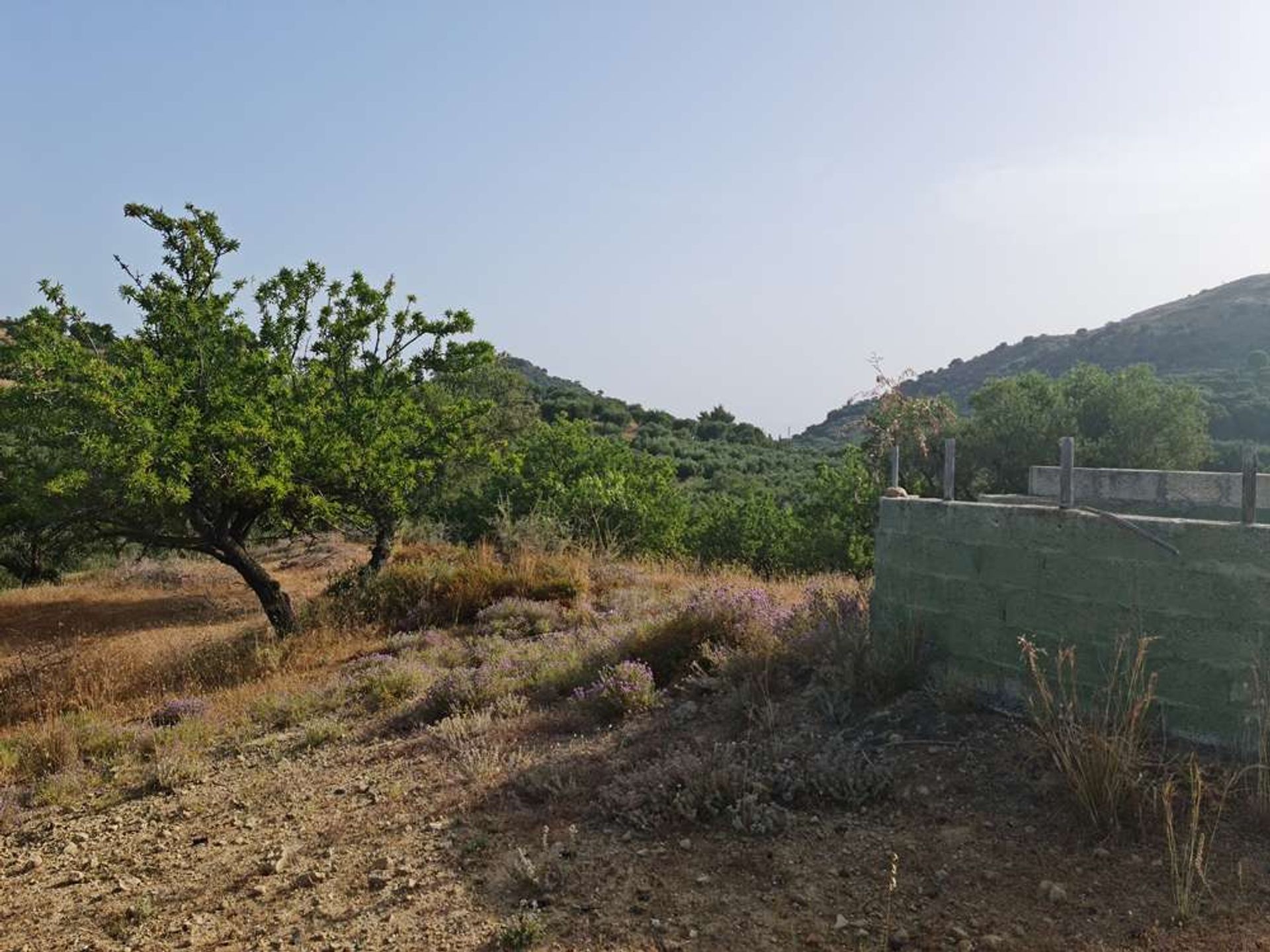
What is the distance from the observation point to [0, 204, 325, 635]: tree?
357 inches

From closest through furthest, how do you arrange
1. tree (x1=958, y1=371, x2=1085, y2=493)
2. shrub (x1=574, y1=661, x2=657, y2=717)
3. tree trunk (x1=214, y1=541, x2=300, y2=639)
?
shrub (x1=574, y1=661, x2=657, y2=717) < tree trunk (x1=214, y1=541, x2=300, y2=639) < tree (x1=958, y1=371, x2=1085, y2=493)

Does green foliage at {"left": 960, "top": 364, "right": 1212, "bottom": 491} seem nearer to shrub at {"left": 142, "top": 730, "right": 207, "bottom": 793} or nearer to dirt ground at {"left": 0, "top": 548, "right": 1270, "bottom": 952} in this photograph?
dirt ground at {"left": 0, "top": 548, "right": 1270, "bottom": 952}

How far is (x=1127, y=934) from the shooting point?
3225 mm

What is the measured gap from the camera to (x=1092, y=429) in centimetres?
2230

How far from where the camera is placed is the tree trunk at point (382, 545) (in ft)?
42.3

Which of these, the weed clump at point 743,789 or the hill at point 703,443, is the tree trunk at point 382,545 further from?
the hill at point 703,443

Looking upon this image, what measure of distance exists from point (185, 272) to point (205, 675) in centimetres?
554

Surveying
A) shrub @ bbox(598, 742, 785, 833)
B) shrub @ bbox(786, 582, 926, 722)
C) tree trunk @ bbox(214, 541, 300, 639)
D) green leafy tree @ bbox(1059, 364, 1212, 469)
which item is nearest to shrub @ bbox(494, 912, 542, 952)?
shrub @ bbox(598, 742, 785, 833)

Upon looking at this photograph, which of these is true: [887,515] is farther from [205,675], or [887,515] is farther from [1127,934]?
[205,675]

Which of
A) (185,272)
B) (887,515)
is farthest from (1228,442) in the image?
(185,272)

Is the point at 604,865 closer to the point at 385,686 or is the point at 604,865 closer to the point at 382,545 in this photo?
the point at 385,686

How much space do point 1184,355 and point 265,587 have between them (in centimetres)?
5408

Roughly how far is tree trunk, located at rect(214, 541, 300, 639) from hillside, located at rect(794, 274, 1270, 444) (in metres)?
27.1

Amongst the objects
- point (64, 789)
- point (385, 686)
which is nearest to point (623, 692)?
point (385, 686)
